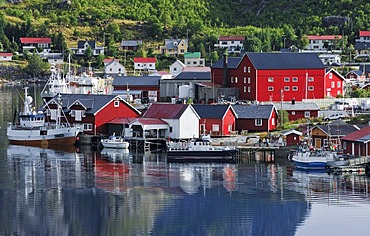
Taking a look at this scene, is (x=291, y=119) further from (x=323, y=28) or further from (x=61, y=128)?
(x=323, y=28)

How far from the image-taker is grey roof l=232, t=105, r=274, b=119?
4175cm

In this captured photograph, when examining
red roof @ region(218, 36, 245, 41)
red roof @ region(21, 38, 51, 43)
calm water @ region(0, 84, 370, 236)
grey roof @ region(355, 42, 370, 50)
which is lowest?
calm water @ region(0, 84, 370, 236)

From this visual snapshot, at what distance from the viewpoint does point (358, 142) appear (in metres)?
34.6

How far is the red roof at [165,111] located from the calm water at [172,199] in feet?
11.9

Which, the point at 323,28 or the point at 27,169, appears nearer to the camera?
the point at 27,169

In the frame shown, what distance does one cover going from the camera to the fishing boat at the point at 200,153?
36906 mm

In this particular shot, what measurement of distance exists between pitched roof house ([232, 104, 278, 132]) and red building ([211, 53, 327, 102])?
18.8ft

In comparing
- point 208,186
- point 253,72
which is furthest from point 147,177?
point 253,72

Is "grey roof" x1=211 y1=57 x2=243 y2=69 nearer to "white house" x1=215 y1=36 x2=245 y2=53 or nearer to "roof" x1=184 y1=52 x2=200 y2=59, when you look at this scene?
"roof" x1=184 y1=52 x2=200 y2=59

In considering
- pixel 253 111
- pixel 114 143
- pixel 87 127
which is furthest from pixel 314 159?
pixel 87 127

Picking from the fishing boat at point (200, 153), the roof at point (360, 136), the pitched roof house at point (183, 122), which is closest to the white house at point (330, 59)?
the pitched roof house at point (183, 122)

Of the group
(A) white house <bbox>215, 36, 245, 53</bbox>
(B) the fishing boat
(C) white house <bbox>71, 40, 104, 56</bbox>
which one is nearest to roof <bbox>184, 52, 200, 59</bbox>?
(A) white house <bbox>215, 36, 245, 53</bbox>

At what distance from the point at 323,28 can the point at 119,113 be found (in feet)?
131

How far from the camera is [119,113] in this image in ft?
140
